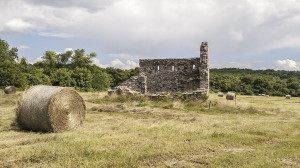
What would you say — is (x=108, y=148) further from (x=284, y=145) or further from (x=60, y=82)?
(x=60, y=82)

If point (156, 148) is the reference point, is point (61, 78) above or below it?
above

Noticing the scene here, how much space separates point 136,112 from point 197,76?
1073cm

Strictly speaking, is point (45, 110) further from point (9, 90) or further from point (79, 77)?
point (79, 77)

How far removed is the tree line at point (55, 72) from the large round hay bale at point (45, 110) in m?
27.1

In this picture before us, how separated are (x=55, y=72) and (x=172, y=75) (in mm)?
31763

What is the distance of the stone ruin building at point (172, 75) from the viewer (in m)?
21.4

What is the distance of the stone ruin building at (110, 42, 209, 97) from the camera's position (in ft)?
70.3

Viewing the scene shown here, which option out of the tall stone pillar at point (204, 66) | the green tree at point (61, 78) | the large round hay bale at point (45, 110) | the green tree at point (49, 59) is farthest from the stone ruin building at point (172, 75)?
the green tree at point (49, 59)

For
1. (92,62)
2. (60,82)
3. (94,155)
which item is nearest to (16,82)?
(60,82)

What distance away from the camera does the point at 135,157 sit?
4945mm

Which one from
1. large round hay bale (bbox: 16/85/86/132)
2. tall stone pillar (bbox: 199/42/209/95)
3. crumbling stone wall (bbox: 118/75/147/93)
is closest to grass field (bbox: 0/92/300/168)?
large round hay bale (bbox: 16/85/86/132)

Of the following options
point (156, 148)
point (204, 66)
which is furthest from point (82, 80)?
point (156, 148)

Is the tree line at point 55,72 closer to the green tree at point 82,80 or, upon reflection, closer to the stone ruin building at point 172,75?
the green tree at point 82,80

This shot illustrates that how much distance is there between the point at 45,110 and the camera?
7.54 meters
